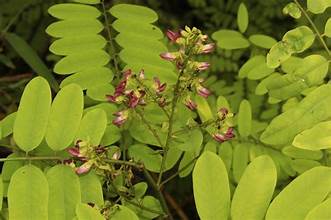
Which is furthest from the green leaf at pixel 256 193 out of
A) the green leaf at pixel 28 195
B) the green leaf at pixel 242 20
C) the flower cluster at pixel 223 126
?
the green leaf at pixel 242 20

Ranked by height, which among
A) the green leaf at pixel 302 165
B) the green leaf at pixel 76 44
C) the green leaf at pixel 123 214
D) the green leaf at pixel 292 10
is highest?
the green leaf at pixel 292 10

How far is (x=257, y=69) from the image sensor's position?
1.92 m

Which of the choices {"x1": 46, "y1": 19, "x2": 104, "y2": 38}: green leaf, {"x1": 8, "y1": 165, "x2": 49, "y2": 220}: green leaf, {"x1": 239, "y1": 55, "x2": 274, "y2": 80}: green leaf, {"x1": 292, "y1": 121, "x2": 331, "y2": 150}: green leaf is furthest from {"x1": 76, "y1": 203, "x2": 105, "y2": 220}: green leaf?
{"x1": 239, "y1": 55, "x2": 274, "y2": 80}: green leaf

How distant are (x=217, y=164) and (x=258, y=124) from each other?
2.35ft

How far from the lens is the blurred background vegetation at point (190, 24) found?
8.33 ft

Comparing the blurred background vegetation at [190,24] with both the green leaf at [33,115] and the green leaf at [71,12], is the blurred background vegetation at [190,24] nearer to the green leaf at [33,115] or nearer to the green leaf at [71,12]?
the green leaf at [71,12]

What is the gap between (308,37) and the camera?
1.58m

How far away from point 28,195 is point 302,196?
22.3 inches

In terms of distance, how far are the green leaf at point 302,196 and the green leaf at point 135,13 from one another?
0.81 metres

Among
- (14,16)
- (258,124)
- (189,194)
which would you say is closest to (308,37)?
(258,124)

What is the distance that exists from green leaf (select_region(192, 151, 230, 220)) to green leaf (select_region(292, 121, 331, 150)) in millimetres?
182

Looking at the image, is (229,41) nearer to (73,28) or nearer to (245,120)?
(245,120)

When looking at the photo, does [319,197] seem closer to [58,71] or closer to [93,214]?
[93,214]

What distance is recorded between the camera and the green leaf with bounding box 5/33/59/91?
2.21 m
